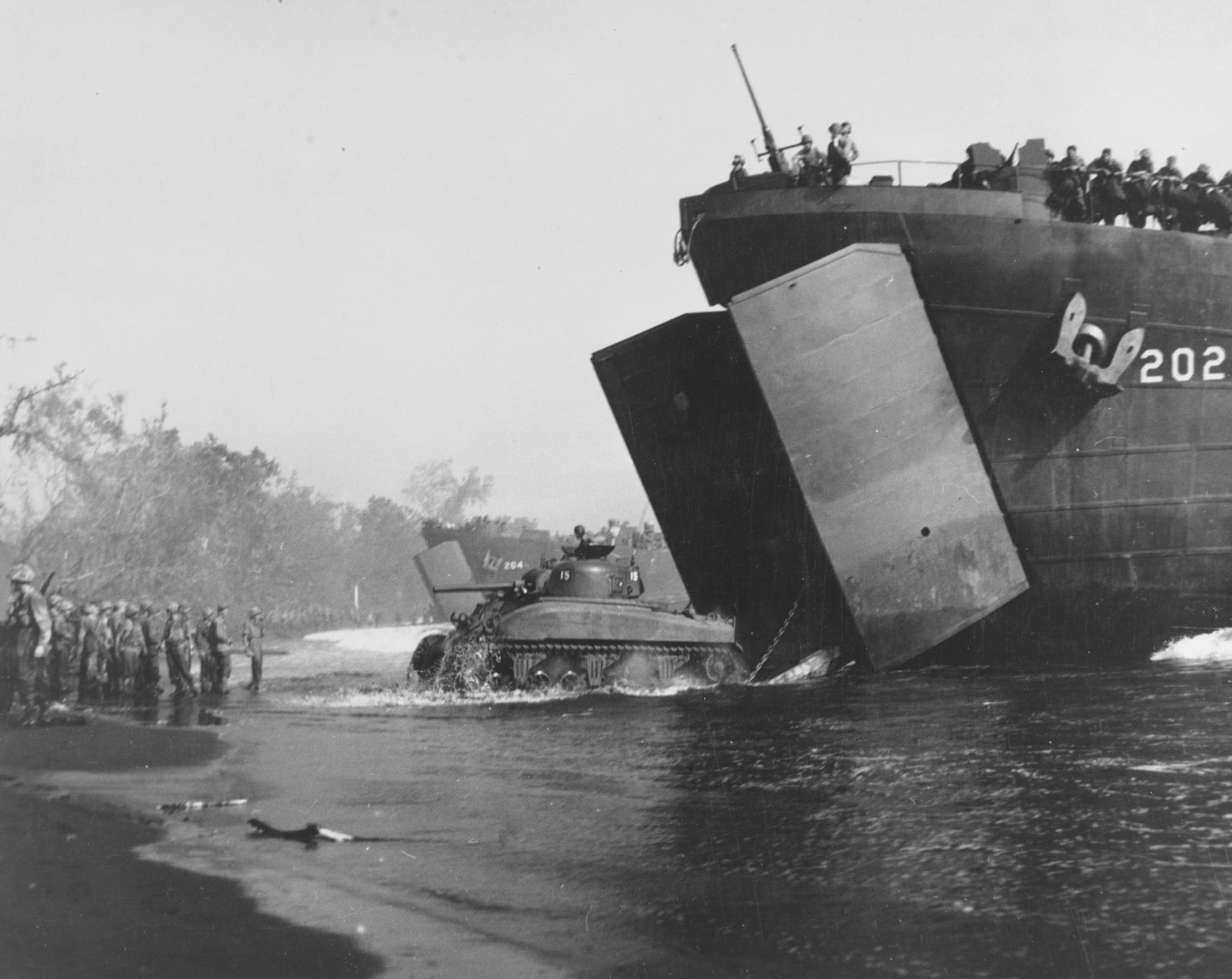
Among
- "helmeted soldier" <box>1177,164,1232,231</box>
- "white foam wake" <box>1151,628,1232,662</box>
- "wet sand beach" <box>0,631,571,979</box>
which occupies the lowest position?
"wet sand beach" <box>0,631,571,979</box>

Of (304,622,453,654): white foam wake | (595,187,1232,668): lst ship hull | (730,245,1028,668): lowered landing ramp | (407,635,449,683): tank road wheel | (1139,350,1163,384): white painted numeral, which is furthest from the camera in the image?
(304,622,453,654): white foam wake

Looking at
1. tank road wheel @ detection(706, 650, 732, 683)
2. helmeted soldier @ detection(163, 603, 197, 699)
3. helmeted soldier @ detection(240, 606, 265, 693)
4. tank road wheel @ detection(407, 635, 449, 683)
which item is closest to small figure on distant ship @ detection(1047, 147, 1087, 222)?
tank road wheel @ detection(706, 650, 732, 683)

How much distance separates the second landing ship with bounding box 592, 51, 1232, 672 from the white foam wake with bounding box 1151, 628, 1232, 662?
0.55 feet

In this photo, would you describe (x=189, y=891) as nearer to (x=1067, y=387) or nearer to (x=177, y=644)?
(x=1067, y=387)

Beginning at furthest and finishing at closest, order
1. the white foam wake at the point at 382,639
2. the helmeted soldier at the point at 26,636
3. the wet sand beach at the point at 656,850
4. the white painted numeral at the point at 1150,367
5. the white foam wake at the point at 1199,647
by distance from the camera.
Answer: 1. the white foam wake at the point at 382,639
2. the white foam wake at the point at 1199,647
3. the white painted numeral at the point at 1150,367
4. the helmeted soldier at the point at 26,636
5. the wet sand beach at the point at 656,850

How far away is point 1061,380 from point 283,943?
438 inches

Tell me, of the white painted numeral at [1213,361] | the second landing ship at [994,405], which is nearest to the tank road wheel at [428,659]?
the second landing ship at [994,405]

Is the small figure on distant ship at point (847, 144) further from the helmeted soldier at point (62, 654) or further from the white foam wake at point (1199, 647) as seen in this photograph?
the helmeted soldier at point (62, 654)

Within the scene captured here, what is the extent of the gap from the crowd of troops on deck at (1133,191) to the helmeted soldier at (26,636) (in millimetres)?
10675

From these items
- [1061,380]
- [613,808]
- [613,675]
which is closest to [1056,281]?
[1061,380]

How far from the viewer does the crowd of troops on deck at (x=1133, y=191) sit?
12969mm

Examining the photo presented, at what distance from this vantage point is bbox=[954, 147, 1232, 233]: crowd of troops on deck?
13.0m

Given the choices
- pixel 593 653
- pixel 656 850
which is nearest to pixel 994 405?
pixel 593 653

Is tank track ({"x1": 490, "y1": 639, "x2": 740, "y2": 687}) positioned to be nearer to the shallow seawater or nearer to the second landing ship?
Result: the second landing ship
